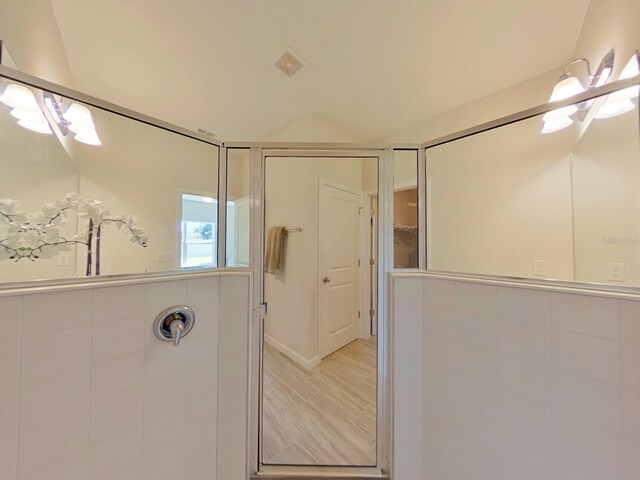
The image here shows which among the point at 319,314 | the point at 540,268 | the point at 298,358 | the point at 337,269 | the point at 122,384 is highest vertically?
the point at 540,268

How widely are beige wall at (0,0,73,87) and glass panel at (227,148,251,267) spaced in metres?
0.90

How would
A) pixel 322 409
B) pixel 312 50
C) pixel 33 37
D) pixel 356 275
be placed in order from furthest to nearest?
pixel 356 275 < pixel 322 409 < pixel 312 50 < pixel 33 37

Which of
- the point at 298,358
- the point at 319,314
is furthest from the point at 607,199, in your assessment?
the point at 298,358

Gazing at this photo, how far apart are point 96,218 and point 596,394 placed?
1996mm

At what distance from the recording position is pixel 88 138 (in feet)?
3.17

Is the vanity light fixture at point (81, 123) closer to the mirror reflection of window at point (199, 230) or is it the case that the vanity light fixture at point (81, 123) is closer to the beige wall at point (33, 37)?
the beige wall at point (33, 37)

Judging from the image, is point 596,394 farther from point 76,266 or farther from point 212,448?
point 76,266

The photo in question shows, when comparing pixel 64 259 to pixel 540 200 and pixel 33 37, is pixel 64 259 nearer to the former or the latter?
pixel 33 37

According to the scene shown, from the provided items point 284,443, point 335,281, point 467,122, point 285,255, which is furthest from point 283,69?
point 284,443

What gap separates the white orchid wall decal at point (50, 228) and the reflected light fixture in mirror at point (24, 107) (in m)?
0.27

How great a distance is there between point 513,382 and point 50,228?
1.91 m

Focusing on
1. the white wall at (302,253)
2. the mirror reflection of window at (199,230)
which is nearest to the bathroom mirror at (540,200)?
the white wall at (302,253)

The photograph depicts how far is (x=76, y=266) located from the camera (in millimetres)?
792

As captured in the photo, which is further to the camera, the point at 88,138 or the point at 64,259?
the point at 88,138
